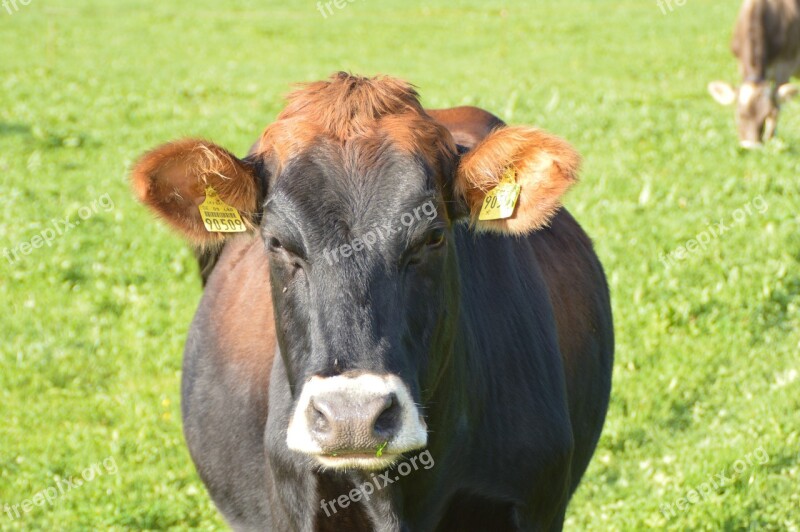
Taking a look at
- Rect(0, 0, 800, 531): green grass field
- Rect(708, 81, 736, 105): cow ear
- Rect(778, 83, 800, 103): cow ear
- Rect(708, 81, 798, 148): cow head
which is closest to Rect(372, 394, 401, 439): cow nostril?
Rect(0, 0, 800, 531): green grass field

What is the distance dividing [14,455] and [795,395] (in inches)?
182

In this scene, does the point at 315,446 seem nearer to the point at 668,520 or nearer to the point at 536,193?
the point at 536,193

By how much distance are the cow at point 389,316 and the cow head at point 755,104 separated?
35.2ft

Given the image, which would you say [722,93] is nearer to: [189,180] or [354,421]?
[189,180]

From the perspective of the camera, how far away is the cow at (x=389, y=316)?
323cm

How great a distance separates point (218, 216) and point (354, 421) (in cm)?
110

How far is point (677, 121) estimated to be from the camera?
13.8 meters

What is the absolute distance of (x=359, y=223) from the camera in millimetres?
3336

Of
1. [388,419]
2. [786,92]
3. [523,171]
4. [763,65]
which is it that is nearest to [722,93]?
[786,92]

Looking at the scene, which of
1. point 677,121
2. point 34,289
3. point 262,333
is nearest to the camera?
point 262,333

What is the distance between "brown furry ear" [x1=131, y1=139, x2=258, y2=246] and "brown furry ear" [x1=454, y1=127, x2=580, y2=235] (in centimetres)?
71

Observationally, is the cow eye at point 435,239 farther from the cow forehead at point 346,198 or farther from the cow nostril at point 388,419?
the cow nostril at point 388,419

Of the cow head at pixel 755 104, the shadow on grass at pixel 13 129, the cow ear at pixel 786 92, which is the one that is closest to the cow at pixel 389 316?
the cow head at pixel 755 104

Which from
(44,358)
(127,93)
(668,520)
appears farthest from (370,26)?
(668,520)
